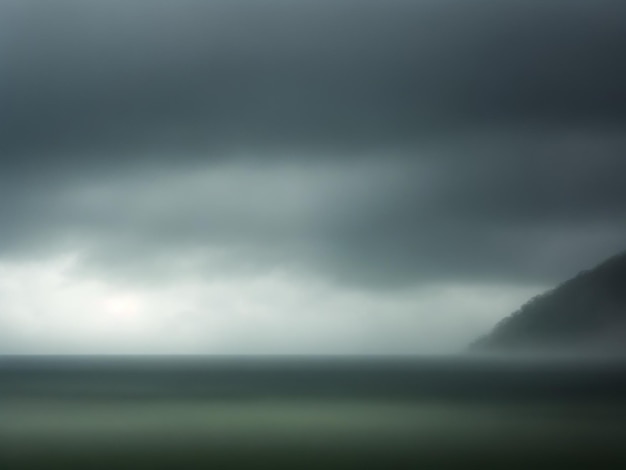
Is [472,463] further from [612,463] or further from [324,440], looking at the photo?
[324,440]

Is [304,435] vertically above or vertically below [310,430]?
below

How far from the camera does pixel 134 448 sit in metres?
39.2

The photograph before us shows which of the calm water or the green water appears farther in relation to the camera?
the calm water

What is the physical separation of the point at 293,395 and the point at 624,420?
38.1 metres

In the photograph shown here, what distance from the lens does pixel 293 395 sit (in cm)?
8512

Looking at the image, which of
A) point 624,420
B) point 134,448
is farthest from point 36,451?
point 624,420

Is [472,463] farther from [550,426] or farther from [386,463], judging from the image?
[550,426]

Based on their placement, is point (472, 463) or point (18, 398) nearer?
point (472, 463)

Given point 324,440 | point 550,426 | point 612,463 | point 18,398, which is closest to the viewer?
point 612,463

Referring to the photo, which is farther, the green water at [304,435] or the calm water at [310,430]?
the calm water at [310,430]

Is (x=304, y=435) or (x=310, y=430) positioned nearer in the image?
(x=304, y=435)

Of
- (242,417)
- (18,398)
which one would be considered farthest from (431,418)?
(18,398)

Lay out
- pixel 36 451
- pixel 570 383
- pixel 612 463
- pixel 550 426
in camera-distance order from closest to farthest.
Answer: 1. pixel 612 463
2. pixel 36 451
3. pixel 550 426
4. pixel 570 383

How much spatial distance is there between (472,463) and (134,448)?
16.1m
